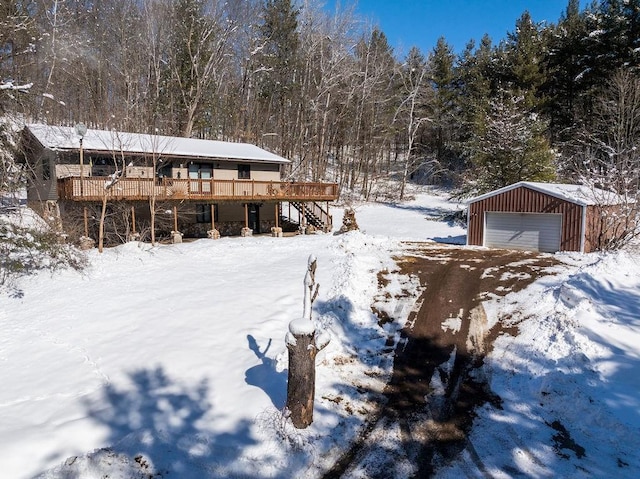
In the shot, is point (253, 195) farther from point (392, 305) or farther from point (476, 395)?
point (476, 395)

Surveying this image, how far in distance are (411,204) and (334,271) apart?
24389 mm

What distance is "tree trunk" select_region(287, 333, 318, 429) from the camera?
19.5ft

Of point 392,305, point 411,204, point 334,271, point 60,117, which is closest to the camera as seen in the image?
point 392,305

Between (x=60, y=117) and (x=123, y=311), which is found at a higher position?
(x=60, y=117)

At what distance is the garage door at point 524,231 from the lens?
1794 cm

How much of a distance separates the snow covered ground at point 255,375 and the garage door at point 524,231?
192 inches

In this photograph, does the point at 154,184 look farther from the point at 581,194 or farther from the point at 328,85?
the point at 328,85

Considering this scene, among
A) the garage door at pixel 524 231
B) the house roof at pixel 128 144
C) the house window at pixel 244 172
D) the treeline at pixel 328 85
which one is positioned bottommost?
the garage door at pixel 524 231

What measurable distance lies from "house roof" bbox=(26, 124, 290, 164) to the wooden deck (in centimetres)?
153

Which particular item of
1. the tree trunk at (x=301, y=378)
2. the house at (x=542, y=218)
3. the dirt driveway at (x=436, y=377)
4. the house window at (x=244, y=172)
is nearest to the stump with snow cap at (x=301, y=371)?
the tree trunk at (x=301, y=378)

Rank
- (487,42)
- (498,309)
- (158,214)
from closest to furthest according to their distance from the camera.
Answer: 1. (498,309)
2. (158,214)
3. (487,42)

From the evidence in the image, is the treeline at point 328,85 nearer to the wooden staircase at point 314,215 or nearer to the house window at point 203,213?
the house window at point 203,213

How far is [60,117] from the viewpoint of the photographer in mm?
26297

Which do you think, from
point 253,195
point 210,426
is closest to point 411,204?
point 253,195
